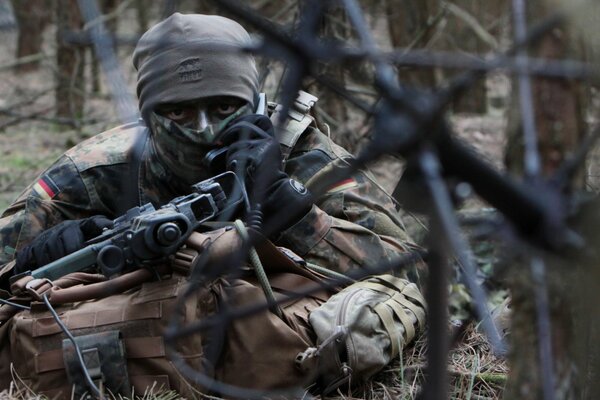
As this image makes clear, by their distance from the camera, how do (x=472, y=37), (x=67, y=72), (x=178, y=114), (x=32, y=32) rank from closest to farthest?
(x=178, y=114) < (x=67, y=72) < (x=472, y=37) < (x=32, y=32)

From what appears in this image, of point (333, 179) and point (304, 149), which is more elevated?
point (333, 179)

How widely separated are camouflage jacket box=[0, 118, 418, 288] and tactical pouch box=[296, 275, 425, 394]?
0.34 meters

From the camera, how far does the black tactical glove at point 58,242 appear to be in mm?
3418

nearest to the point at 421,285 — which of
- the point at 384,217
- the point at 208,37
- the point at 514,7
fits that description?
the point at 384,217

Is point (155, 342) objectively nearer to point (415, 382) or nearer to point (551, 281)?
point (415, 382)

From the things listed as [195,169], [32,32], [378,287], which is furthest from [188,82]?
[32,32]

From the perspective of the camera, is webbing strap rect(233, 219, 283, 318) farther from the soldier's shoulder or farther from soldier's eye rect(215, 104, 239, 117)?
the soldier's shoulder

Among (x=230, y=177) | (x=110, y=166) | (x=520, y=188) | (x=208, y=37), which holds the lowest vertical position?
(x=110, y=166)

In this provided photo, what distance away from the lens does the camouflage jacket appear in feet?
12.5

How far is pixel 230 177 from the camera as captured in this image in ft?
11.1

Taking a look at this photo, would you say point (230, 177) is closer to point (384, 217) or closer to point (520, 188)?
point (384, 217)

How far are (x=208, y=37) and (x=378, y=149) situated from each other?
8.53 ft

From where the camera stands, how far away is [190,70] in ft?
11.8

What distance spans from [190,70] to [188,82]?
0.14 ft
